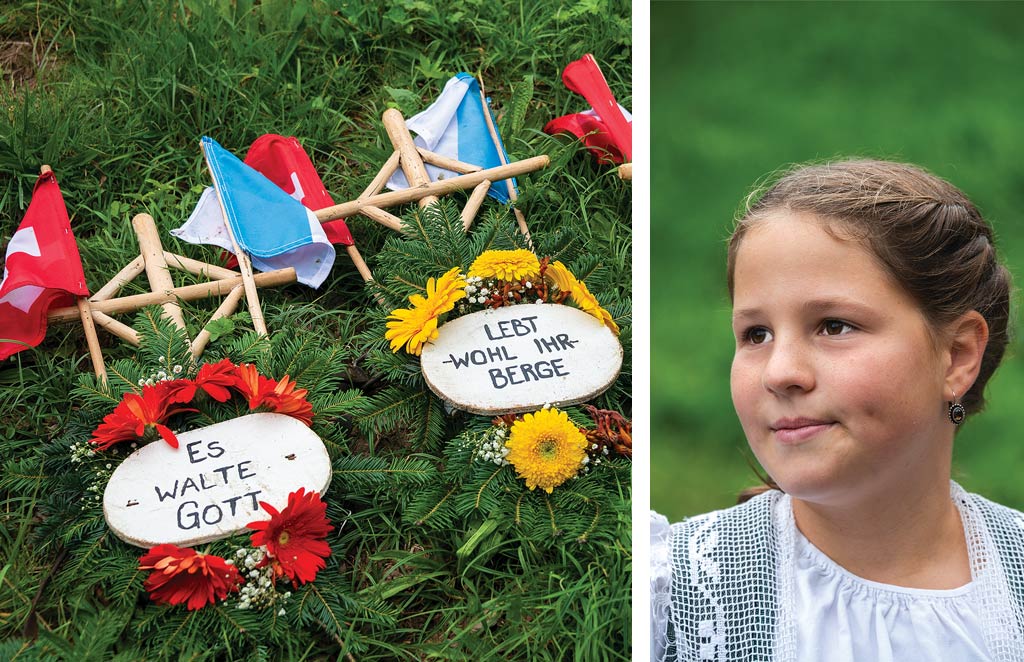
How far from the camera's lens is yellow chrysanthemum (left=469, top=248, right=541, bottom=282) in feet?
7.29

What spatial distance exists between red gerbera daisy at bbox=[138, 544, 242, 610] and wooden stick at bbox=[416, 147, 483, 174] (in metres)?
1.11

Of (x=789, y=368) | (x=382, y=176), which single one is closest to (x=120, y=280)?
(x=382, y=176)

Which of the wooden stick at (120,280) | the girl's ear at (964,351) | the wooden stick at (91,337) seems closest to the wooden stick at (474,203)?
the wooden stick at (120,280)

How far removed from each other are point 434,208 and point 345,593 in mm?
886

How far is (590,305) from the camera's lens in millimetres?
2227

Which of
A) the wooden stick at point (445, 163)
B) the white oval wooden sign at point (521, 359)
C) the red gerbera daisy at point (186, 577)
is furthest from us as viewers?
the wooden stick at point (445, 163)

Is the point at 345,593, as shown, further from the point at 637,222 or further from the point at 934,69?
the point at 934,69

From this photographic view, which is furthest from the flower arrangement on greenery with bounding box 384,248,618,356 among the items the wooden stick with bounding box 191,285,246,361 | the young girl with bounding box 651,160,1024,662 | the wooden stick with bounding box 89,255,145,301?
the young girl with bounding box 651,160,1024,662

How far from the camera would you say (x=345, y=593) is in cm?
195

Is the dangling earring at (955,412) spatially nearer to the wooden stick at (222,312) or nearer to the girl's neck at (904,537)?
the girl's neck at (904,537)

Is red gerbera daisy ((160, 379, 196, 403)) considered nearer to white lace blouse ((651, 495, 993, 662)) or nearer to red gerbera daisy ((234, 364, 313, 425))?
red gerbera daisy ((234, 364, 313, 425))

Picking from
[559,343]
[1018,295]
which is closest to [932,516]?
[1018,295]

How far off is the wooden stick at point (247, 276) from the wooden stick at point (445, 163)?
1.59 feet

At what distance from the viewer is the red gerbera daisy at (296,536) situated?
191 cm
